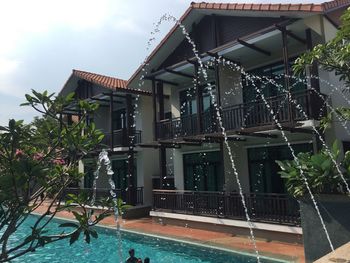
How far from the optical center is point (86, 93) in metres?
25.8

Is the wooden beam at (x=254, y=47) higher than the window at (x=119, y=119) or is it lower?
higher

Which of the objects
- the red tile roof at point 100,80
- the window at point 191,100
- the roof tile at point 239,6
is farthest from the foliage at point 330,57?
the red tile roof at point 100,80

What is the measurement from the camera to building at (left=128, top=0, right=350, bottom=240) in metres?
12.9

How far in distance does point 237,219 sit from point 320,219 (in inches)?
254

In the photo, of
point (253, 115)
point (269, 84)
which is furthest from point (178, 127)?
point (269, 84)

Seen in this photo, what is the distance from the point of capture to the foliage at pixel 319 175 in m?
7.98

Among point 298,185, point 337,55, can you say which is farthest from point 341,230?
point 337,55

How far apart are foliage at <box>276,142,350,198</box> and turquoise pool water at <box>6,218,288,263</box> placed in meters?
3.08

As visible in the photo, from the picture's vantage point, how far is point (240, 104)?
14383 millimetres

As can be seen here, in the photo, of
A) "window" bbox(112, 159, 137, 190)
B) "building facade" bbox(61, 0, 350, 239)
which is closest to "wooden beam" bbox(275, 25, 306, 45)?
"building facade" bbox(61, 0, 350, 239)

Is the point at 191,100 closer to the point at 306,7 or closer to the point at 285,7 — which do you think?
the point at 285,7

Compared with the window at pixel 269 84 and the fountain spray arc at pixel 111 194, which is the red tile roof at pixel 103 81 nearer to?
the fountain spray arc at pixel 111 194

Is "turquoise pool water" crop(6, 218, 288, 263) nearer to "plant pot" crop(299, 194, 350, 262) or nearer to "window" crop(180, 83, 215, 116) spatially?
"plant pot" crop(299, 194, 350, 262)

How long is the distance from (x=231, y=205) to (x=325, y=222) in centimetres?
688
